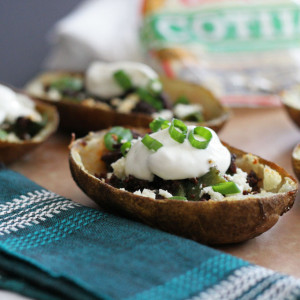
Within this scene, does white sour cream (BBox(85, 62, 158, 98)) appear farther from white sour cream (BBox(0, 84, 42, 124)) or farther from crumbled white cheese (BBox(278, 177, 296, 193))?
crumbled white cheese (BBox(278, 177, 296, 193))

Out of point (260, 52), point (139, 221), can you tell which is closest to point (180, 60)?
point (260, 52)

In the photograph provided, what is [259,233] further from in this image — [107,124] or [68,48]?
[68,48]

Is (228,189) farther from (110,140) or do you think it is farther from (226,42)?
(226,42)

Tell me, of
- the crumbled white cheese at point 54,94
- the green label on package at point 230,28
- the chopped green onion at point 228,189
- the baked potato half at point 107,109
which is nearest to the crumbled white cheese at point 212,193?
the chopped green onion at point 228,189

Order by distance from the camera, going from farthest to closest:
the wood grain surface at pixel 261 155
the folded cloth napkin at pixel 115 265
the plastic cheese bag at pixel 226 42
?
the plastic cheese bag at pixel 226 42 < the wood grain surface at pixel 261 155 < the folded cloth napkin at pixel 115 265

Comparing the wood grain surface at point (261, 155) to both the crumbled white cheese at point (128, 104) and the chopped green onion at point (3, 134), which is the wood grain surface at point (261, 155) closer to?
the chopped green onion at point (3, 134)

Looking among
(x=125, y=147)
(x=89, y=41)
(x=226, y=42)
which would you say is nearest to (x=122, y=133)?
(x=125, y=147)

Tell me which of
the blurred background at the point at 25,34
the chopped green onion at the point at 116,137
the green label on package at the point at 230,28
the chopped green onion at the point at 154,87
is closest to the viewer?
the chopped green onion at the point at 116,137
